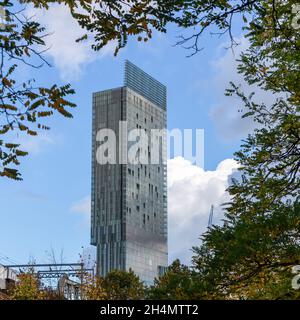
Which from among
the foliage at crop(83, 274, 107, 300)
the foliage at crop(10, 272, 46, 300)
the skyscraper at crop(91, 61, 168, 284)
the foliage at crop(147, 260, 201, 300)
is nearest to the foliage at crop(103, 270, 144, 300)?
the foliage at crop(83, 274, 107, 300)

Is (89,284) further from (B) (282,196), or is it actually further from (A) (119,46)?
(A) (119,46)

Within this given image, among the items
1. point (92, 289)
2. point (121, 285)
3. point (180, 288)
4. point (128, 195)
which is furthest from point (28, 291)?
point (128, 195)

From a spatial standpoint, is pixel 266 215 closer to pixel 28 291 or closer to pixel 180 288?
pixel 180 288

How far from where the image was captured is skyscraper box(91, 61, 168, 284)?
186m

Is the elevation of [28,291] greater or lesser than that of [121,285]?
lesser

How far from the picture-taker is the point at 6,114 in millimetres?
8055

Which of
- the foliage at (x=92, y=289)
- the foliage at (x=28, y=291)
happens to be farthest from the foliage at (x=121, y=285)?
the foliage at (x=28, y=291)

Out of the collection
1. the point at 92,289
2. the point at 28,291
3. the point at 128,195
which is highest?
the point at 128,195

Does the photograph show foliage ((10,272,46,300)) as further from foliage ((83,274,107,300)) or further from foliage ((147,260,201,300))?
foliage ((147,260,201,300))

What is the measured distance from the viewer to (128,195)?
616ft

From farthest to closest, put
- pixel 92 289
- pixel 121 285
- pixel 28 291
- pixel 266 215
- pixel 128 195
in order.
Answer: pixel 128 195, pixel 121 285, pixel 92 289, pixel 28 291, pixel 266 215

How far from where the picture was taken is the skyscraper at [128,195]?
7308 inches

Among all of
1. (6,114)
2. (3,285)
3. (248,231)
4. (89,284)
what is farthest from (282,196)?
(3,285)
